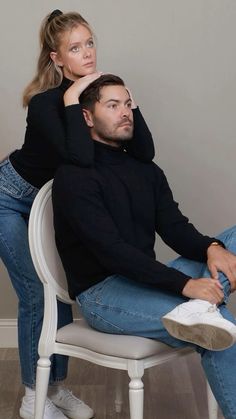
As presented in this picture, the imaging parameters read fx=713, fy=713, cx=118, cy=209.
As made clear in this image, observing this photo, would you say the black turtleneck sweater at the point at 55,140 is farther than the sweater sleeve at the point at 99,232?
Yes

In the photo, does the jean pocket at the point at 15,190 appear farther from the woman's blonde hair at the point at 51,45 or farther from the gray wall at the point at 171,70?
A: the gray wall at the point at 171,70

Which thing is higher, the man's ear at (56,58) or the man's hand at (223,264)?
the man's ear at (56,58)

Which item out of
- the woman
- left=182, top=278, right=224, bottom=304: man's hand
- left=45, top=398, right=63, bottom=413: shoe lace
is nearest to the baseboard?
the woman

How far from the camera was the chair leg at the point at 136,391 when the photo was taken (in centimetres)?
184

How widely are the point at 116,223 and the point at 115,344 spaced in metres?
0.35

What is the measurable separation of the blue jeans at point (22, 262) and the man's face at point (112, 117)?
0.35 metres

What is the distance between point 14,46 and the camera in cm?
312

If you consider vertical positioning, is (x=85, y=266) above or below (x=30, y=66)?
below

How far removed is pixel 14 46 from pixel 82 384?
147 cm

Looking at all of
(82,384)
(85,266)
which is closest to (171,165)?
(82,384)

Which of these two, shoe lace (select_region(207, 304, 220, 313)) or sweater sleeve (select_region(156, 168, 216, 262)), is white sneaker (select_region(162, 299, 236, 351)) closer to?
shoe lace (select_region(207, 304, 220, 313))

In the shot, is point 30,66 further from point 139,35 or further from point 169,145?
point 169,145

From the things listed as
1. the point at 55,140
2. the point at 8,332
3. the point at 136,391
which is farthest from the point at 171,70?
the point at 136,391

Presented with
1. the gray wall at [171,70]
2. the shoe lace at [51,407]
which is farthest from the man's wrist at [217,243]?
the gray wall at [171,70]
